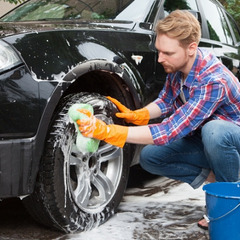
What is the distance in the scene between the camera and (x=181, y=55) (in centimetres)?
270

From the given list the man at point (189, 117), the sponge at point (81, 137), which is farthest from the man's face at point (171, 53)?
the sponge at point (81, 137)

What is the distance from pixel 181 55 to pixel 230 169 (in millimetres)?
714

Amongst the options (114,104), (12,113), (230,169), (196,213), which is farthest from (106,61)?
(196,213)

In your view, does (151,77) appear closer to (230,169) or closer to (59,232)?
(230,169)

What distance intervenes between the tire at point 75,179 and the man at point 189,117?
161 millimetres

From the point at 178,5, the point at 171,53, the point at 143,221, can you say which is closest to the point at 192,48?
the point at 171,53

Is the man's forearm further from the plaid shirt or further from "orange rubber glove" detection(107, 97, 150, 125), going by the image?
"orange rubber glove" detection(107, 97, 150, 125)

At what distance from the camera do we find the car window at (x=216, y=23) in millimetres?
4770

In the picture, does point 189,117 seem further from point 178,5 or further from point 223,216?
point 178,5

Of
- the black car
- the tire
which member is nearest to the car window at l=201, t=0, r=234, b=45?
the black car

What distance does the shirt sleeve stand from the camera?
2625 millimetres

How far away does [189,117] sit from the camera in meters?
2.63

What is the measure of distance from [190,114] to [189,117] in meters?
0.02

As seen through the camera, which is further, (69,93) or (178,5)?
(178,5)
